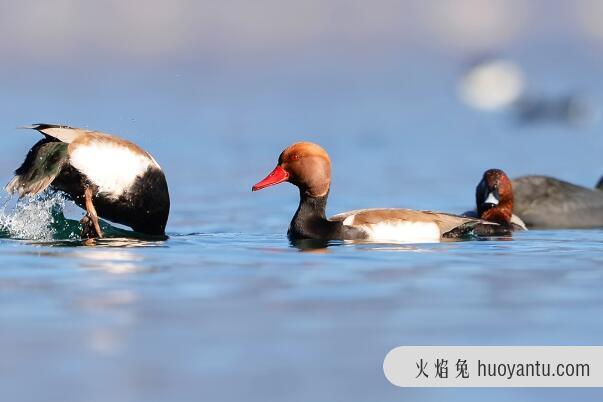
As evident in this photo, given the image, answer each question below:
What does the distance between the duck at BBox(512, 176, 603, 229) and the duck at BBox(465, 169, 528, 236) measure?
25 cm

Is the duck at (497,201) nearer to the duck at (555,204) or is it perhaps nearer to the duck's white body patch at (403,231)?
the duck at (555,204)

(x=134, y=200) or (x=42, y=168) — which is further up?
(x=42, y=168)

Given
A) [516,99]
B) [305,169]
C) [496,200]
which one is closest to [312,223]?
[305,169]

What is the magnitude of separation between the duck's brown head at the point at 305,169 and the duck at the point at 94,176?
979 millimetres

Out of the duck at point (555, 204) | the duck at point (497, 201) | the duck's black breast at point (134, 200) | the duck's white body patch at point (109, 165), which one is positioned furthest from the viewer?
the duck at point (555, 204)

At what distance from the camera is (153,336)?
19.0 ft

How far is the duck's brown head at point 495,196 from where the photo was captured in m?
12.5

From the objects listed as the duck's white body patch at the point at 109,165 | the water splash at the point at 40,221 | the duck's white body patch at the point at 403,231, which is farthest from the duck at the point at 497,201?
the water splash at the point at 40,221

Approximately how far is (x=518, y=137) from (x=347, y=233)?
807 inches

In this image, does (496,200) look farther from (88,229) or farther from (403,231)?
(88,229)

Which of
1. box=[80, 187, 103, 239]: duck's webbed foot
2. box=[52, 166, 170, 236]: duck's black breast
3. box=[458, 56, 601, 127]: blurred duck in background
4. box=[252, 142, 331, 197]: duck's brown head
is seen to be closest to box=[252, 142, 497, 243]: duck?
box=[252, 142, 331, 197]: duck's brown head

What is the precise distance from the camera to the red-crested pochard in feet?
40.1

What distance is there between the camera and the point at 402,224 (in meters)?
10.3

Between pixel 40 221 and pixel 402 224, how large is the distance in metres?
2.82
